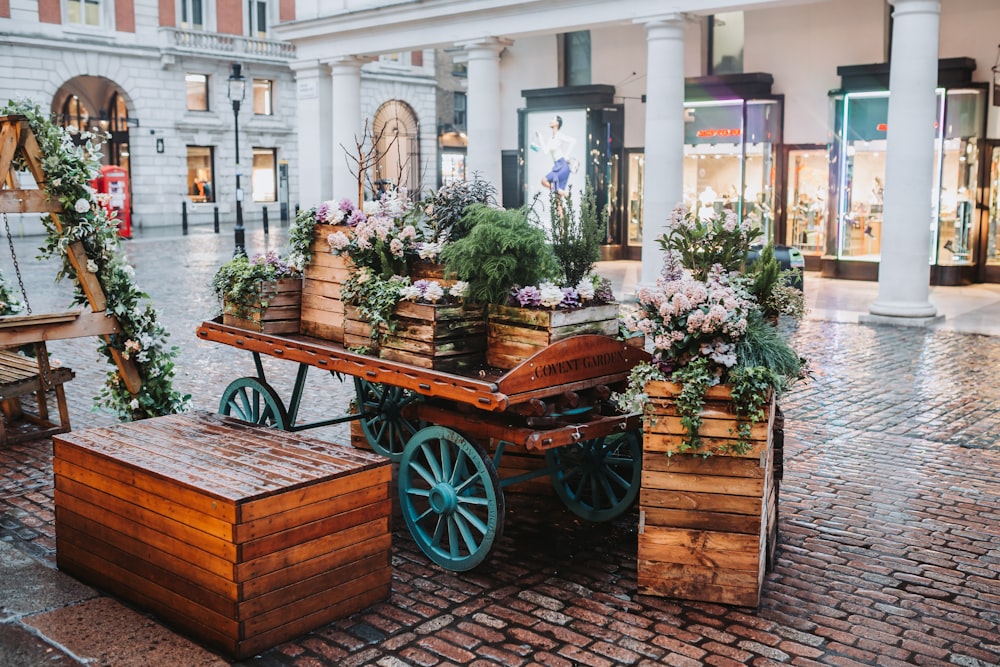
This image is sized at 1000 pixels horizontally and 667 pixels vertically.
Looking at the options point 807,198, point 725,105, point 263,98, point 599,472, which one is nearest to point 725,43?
point 725,105

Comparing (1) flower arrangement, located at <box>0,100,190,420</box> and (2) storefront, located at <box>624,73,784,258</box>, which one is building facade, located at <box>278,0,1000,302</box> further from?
(1) flower arrangement, located at <box>0,100,190,420</box>

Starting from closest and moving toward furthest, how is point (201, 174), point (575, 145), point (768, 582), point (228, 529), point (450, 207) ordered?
point (228, 529)
point (768, 582)
point (450, 207)
point (575, 145)
point (201, 174)

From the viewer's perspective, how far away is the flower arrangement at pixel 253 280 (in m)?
6.94

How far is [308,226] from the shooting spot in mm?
6875

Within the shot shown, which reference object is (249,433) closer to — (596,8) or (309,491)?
(309,491)

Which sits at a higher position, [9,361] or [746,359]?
[746,359]

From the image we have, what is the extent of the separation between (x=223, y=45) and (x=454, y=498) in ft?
138

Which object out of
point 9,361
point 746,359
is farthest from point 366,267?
point 9,361

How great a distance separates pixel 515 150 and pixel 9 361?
1796cm

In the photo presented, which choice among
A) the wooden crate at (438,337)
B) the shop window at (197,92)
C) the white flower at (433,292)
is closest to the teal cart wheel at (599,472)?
the wooden crate at (438,337)

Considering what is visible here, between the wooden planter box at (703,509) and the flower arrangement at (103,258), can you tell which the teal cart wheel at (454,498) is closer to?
the wooden planter box at (703,509)

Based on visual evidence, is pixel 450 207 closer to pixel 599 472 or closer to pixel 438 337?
pixel 438 337

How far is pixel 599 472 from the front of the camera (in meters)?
6.40

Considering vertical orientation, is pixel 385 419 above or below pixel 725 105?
below
